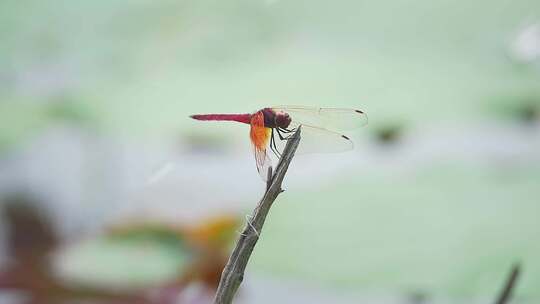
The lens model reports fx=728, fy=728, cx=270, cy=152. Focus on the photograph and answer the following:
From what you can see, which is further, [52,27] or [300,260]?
[52,27]

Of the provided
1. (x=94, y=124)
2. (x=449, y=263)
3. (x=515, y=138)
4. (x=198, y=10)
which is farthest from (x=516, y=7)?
(x=94, y=124)

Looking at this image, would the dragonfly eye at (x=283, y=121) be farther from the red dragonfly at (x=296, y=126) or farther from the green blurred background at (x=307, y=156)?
the green blurred background at (x=307, y=156)

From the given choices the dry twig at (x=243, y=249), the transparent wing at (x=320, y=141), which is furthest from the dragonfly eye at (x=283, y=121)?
the dry twig at (x=243, y=249)

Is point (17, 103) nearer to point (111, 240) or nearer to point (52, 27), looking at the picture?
point (52, 27)

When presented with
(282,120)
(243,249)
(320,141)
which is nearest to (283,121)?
(282,120)

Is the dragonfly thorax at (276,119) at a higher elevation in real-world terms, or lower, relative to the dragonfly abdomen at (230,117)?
lower

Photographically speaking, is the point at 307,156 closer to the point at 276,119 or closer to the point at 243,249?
the point at 276,119
